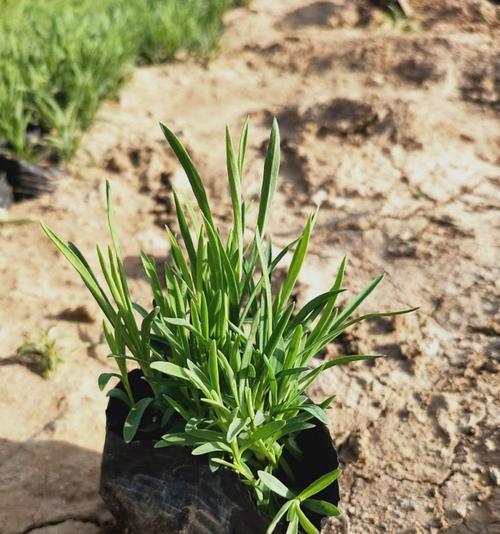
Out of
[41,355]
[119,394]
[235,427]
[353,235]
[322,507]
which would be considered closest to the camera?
[235,427]

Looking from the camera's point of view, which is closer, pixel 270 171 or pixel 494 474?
pixel 270 171

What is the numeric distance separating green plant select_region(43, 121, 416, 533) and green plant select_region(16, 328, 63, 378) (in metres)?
0.70

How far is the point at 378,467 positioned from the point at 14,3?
3953mm

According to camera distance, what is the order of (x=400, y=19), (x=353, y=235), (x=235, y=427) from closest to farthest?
(x=235, y=427)
(x=353, y=235)
(x=400, y=19)

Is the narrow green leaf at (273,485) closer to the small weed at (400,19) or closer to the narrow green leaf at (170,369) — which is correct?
the narrow green leaf at (170,369)

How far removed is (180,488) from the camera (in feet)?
4.89

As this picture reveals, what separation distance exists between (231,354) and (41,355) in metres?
1.05

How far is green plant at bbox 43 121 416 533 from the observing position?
4.61ft

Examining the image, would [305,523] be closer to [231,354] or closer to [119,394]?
[231,354]

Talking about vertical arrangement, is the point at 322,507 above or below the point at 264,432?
below

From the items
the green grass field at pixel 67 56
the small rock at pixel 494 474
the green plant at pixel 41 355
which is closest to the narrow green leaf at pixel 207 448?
the small rock at pixel 494 474

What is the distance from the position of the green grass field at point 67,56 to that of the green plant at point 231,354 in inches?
78.1

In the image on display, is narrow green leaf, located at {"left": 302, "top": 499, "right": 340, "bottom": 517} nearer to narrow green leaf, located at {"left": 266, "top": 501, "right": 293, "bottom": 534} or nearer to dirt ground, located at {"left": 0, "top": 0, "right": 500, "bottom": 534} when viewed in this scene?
narrow green leaf, located at {"left": 266, "top": 501, "right": 293, "bottom": 534}

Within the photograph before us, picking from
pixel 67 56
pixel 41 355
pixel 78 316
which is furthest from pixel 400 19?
pixel 41 355
